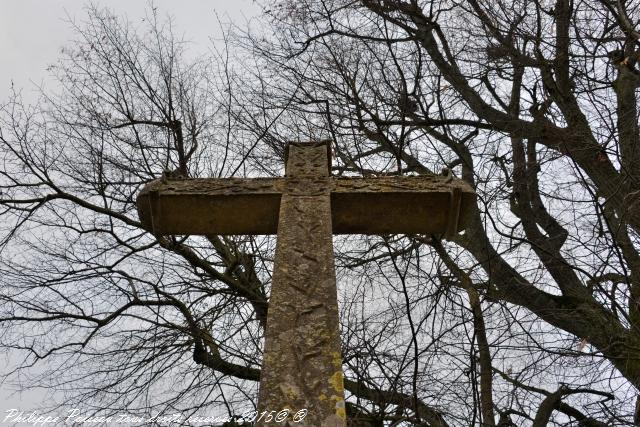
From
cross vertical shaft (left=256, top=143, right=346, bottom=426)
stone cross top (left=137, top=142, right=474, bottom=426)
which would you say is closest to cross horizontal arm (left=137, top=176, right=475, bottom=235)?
stone cross top (left=137, top=142, right=474, bottom=426)

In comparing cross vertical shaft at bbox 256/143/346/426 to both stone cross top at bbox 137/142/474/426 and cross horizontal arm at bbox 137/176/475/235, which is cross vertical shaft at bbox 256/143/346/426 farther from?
cross horizontal arm at bbox 137/176/475/235

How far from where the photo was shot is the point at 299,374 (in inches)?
77.1

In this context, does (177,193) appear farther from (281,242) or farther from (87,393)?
(87,393)

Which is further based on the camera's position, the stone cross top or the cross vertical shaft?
the stone cross top

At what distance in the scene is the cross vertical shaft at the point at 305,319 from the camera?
1869mm

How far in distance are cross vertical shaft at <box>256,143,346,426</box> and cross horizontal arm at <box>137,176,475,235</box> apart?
0.12 meters

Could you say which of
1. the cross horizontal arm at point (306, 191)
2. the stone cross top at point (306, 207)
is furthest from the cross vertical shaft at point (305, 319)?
the cross horizontal arm at point (306, 191)

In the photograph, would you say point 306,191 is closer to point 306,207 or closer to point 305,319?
point 306,207

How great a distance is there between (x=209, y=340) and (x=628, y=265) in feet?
11.5

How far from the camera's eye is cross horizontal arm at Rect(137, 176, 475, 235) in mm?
3180

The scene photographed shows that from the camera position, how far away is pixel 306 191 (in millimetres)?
3205

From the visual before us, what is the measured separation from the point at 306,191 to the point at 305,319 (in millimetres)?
1126

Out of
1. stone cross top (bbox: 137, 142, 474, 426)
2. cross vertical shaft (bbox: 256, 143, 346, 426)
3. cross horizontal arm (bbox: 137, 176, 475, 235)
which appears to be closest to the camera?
cross vertical shaft (bbox: 256, 143, 346, 426)

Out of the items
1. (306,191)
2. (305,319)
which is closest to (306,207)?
(306,191)
